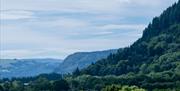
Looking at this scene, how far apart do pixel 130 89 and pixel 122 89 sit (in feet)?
17.5

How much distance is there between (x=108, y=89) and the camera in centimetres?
15138

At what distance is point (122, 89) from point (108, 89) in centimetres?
587

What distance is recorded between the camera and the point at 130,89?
15125cm

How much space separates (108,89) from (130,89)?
5.19m

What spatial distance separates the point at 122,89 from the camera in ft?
480
